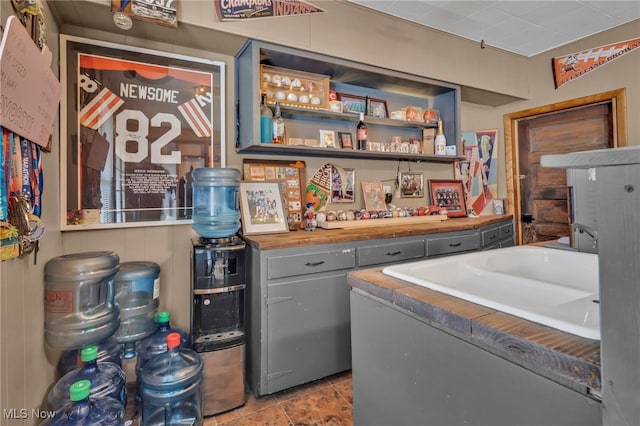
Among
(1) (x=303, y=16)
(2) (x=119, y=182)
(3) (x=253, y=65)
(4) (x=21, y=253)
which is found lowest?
(4) (x=21, y=253)

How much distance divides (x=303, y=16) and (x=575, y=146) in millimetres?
2781

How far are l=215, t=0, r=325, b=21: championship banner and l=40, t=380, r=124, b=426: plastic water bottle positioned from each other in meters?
1.94

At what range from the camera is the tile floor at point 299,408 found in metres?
1.67

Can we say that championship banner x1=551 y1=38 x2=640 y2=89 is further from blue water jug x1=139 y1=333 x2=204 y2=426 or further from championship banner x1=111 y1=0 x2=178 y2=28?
blue water jug x1=139 y1=333 x2=204 y2=426

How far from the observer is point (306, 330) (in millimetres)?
1891

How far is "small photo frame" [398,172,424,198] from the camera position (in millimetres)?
3006

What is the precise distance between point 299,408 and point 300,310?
0.52 metres

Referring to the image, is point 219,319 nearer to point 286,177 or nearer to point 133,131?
point 286,177

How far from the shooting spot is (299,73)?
2402mm

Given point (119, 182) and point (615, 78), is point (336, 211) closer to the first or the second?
point (119, 182)

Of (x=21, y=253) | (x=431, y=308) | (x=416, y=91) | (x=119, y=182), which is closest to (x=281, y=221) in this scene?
(x=119, y=182)

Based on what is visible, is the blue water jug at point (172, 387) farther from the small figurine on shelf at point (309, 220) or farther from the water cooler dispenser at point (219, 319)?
the small figurine on shelf at point (309, 220)

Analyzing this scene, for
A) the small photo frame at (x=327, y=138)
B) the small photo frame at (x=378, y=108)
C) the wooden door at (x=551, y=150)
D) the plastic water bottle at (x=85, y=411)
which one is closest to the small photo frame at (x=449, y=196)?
the wooden door at (x=551, y=150)

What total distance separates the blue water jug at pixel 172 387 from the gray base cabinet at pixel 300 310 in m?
0.35
